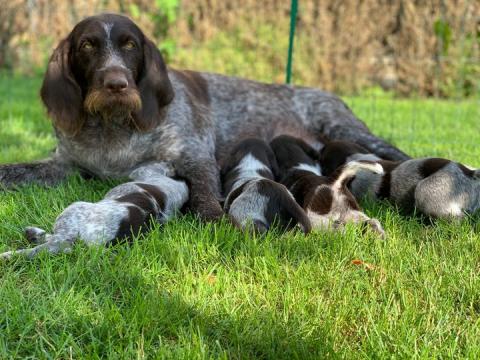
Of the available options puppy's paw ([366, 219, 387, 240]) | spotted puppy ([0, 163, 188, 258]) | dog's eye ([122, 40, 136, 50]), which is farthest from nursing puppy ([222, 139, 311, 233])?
dog's eye ([122, 40, 136, 50])

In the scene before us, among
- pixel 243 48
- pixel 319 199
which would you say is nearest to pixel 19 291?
pixel 319 199

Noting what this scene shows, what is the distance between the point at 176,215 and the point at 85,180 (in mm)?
1120

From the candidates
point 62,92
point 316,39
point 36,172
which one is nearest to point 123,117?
point 62,92

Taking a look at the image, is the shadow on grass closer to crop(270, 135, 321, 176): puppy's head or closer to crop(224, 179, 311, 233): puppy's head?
crop(224, 179, 311, 233): puppy's head

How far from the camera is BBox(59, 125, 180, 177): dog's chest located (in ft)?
13.4

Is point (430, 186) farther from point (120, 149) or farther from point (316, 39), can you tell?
point (316, 39)

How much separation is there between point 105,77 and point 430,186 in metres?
1.89

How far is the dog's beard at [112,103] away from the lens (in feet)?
11.6

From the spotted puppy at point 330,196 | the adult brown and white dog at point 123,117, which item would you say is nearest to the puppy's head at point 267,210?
the spotted puppy at point 330,196

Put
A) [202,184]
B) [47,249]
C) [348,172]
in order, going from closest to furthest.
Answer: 1. [47,249]
2. [348,172]
3. [202,184]

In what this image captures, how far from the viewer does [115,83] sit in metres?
3.48

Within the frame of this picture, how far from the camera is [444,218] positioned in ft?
9.86

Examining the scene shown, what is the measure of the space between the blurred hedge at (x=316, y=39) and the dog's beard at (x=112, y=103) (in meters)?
6.22

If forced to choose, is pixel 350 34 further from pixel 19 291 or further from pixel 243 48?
pixel 19 291
